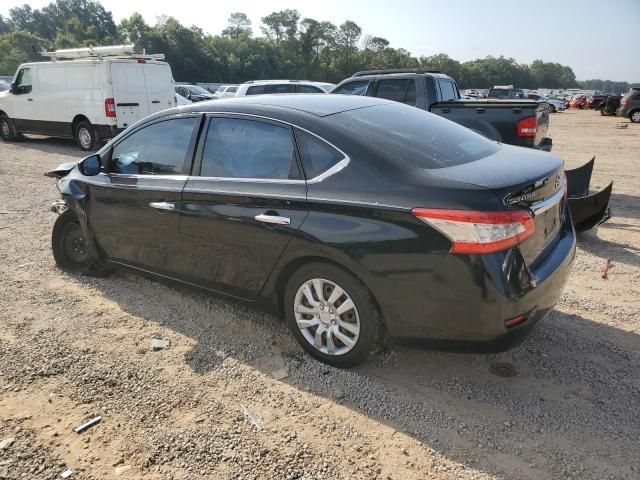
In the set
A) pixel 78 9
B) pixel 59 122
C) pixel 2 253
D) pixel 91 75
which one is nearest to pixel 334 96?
pixel 2 253

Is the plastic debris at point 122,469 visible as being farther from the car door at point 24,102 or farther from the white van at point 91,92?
the car door at point 24,102

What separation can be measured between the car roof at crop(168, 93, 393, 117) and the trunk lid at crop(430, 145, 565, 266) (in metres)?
0.97

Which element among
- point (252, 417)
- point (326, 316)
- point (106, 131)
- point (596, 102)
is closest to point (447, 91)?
point (326, 316)

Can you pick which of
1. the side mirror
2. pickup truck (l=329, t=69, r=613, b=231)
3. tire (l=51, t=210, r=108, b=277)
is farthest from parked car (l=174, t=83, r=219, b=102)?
the side mirror

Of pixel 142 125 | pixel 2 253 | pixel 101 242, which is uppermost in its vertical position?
pixel 142 125

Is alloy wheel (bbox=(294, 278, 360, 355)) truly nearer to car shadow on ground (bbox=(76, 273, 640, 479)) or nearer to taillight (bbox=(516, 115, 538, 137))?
car shadow on ground (bbox=(76, 273, 640, 479))

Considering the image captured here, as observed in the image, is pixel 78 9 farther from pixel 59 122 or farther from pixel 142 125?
pixel 142 125

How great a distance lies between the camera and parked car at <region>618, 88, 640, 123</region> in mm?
23698

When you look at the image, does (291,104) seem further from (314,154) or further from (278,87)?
(278,87)

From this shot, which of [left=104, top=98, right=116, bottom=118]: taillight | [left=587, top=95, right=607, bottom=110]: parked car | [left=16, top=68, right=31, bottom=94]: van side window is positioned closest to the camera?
[left=104, top=98, right=116, bottom=118]: taillight

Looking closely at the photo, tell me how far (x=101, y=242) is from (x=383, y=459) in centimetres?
304

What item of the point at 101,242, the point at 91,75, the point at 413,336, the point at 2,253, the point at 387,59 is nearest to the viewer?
the point at 413,336

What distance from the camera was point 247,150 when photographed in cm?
337

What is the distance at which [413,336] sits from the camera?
2793mm
